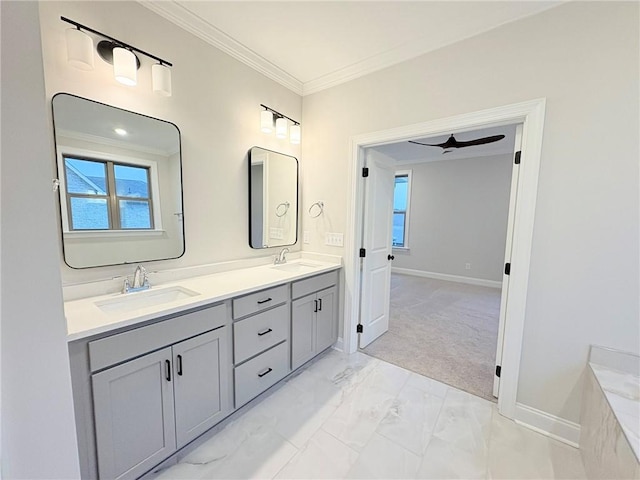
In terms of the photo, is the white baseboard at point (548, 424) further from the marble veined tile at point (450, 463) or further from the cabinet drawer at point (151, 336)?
the cabinet drawer at point (151, 336)

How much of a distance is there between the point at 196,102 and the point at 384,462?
8.56 feet

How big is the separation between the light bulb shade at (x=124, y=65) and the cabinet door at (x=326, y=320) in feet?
6.37

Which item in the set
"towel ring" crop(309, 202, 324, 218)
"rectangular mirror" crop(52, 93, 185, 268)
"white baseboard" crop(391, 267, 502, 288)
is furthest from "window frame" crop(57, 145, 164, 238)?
"white baseboard" crop(391, 267, 502, 288)

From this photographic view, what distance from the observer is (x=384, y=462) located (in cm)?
149

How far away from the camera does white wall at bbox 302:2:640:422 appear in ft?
4.72

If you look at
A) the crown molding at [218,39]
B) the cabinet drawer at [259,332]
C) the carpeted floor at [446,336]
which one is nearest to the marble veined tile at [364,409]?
the carpeted floor at [446,336]

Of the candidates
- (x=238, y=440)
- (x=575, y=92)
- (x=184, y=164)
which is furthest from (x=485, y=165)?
(x=238, y=440)

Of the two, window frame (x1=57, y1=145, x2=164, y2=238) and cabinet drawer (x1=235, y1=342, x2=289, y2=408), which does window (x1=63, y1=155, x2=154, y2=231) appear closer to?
window frame (x1=57, y1=145, x2=164, y2=238)

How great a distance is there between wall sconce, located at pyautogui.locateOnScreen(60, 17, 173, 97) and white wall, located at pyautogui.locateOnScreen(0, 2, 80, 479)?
2.83 feet

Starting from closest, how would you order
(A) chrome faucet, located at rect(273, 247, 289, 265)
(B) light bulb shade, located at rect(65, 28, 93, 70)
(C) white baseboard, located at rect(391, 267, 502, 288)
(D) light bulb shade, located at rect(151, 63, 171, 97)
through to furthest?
(B) light bulb shade, located at rect(65, 28, 93, 70) → (D) light bulb shade, located at rect(151, 63, 171, 97) → (A) chrome faucet, located at rect(273, 247, 289, 265) → (C) white baseboard, located at rect(391, 267, 502, 288)

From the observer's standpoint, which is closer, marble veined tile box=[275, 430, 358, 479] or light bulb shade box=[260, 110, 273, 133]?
marble veined tile box=[275, 430, 358, 479]

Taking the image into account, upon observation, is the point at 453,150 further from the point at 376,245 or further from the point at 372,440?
the point at 372,440

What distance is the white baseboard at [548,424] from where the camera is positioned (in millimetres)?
1637

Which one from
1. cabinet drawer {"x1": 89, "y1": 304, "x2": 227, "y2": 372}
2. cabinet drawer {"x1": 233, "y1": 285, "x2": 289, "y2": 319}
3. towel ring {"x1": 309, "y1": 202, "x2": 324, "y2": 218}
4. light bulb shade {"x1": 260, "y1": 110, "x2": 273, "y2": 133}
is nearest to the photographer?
cabinet drawer {"x1": 89, "y1": 304, "x2": 227, "y2": 372}
